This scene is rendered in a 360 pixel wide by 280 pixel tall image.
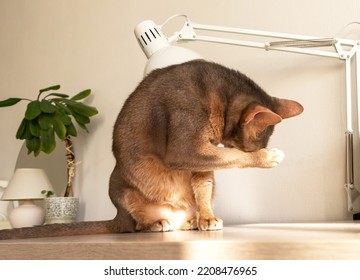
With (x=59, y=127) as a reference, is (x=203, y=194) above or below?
below

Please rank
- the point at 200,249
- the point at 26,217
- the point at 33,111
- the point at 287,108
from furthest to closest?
1. the point at 26,217
2. the point at 33,111
3. the point at 287,108
4. the point at 200,249

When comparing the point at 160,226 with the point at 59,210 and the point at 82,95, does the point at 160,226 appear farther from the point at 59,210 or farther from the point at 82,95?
the point at 82,95

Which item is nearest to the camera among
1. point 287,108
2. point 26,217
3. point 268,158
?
point 268,158

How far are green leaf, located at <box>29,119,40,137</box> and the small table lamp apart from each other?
22 centimetres

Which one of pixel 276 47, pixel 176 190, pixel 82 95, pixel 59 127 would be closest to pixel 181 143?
pixel 176 190

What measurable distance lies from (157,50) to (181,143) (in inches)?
12.3

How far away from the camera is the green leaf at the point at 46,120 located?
1.92m

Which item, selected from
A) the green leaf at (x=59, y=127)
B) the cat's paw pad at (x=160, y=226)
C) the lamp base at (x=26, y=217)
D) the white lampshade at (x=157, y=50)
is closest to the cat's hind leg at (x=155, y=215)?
the cat's paw pad at (x=160, y=226)

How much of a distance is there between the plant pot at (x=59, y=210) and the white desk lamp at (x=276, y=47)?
0.88 m

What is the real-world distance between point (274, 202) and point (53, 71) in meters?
1.29

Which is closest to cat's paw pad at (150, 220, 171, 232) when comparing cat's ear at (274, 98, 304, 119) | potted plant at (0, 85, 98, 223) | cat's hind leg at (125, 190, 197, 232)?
cat's hind leg at (125, 190, 197, 232)

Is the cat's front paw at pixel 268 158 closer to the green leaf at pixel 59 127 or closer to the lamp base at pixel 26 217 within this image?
the green leaf at pixel 59 127

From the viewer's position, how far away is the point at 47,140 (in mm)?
1933
